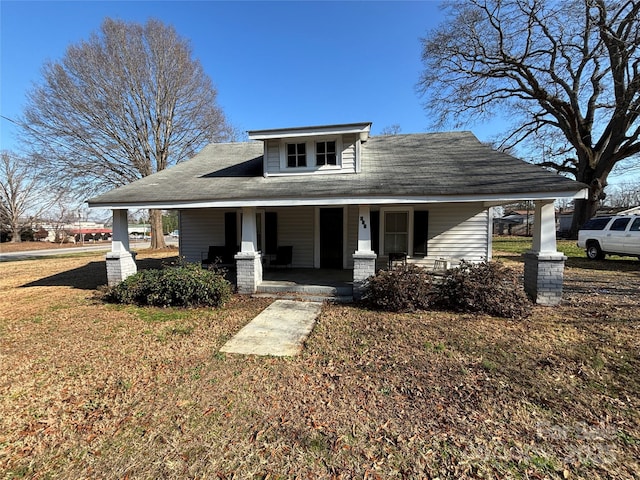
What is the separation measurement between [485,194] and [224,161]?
8765 millimetres

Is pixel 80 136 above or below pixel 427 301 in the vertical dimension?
above

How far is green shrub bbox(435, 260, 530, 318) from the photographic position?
5660 millimetres

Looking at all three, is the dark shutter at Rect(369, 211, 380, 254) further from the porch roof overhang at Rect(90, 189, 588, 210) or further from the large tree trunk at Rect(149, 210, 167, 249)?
the large tree trunk at Rect(149, 210, 167, 249)

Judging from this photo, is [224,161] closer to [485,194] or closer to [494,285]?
[485,194]

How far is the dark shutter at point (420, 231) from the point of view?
9195 millimetres

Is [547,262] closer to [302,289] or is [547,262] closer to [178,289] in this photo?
[302,289]

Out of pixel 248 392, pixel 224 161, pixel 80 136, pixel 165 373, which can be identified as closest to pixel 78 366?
pixel 165 373

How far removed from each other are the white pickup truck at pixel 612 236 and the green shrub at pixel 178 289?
14422 millimetres

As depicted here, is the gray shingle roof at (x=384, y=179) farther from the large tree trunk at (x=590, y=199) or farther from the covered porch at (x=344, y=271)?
the large tree trunk at (x=590, y=199)

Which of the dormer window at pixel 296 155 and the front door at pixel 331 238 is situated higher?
the dormer window at pixel 296 155

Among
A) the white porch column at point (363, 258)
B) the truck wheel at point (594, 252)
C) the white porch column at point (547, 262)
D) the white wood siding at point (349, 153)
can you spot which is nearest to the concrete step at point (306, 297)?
the white porch column at point (363, 258)

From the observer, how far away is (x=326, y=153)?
8562 millimetres

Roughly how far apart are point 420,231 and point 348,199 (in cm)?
396

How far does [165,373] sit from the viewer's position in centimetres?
361
